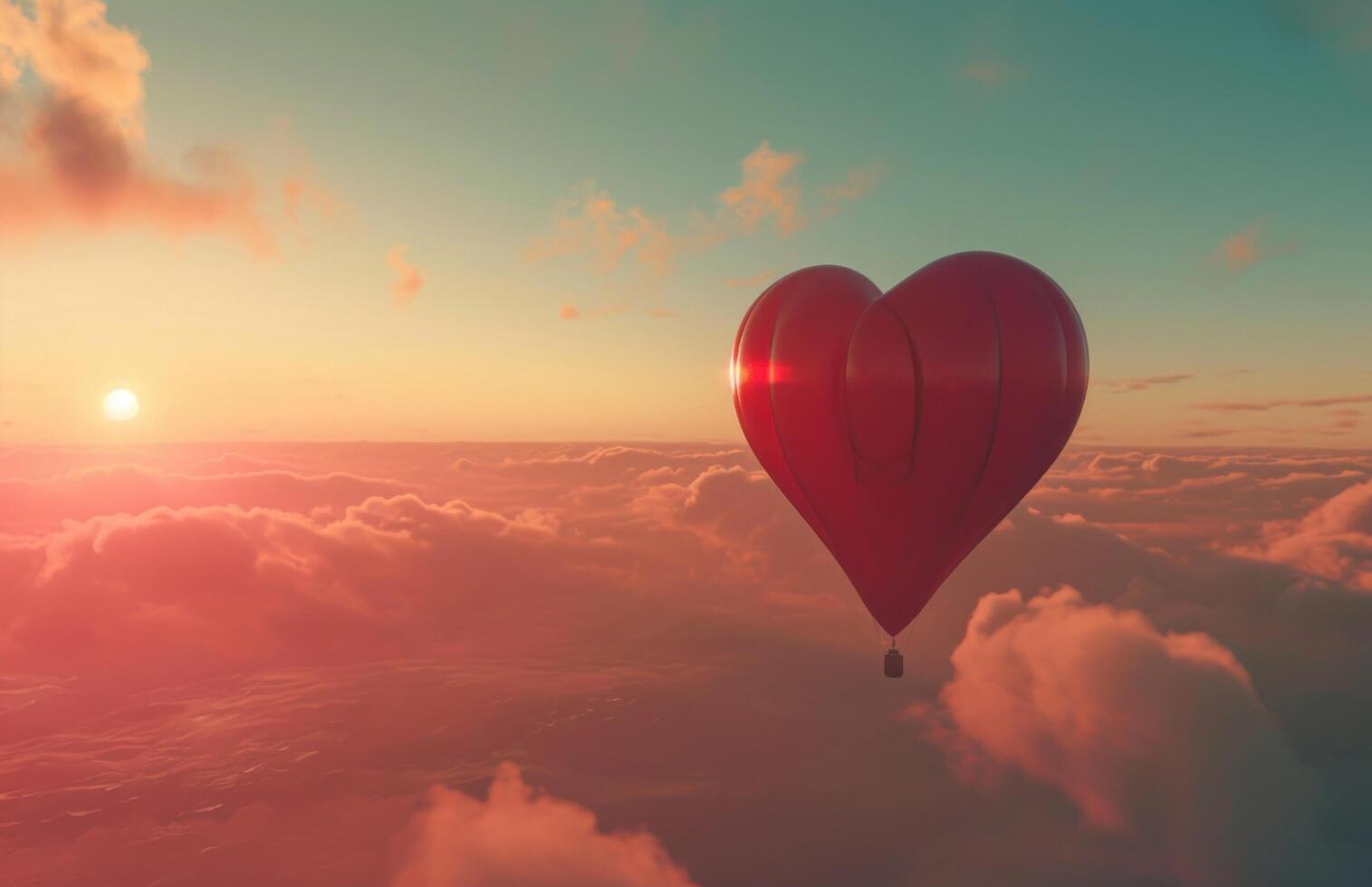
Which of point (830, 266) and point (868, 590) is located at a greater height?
point (830, 266)

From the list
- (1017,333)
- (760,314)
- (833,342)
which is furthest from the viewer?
(760,314)

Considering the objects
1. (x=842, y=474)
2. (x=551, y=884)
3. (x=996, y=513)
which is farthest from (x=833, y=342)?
(x=551, y=884)

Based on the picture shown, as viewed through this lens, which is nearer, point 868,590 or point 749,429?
point 868,590

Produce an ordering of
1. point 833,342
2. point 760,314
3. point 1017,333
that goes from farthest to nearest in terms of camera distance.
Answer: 1. point 760,314
2. point 833,342
3. point 1017,333

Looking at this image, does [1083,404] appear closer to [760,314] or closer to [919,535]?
[919,535]

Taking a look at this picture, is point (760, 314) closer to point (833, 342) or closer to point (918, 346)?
point (833, 342)

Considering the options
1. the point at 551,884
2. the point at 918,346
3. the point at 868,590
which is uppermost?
the point at 918,346
